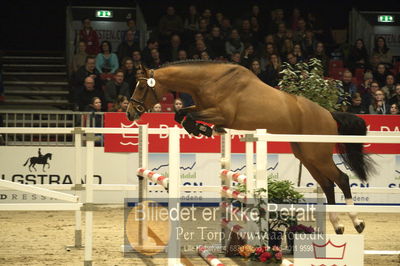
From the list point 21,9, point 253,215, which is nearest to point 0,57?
point 21,9

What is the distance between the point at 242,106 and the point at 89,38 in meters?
6.67

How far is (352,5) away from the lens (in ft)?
53.3

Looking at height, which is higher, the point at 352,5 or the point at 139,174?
the point at 352,5

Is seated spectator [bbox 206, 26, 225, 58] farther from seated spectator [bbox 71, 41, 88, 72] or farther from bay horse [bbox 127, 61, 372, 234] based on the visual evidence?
bay horse [bbox 127, 61, 372, 234]

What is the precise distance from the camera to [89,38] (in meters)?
12.8

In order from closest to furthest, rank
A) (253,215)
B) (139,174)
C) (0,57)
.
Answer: (253,215) < (139,174) < (0,57)

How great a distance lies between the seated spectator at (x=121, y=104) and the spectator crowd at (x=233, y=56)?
15mm

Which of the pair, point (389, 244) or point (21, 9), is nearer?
point (389, 244)

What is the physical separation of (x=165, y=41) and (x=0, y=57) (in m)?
3.36

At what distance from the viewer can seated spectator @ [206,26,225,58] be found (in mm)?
12664

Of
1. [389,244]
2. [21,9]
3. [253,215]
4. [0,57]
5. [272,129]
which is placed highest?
[21,9]

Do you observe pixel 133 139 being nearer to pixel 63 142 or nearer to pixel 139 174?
pixel 63 142

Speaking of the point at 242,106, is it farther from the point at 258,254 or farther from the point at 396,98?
the point at 396,98

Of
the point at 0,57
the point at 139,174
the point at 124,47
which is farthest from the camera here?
the point at 0,57
